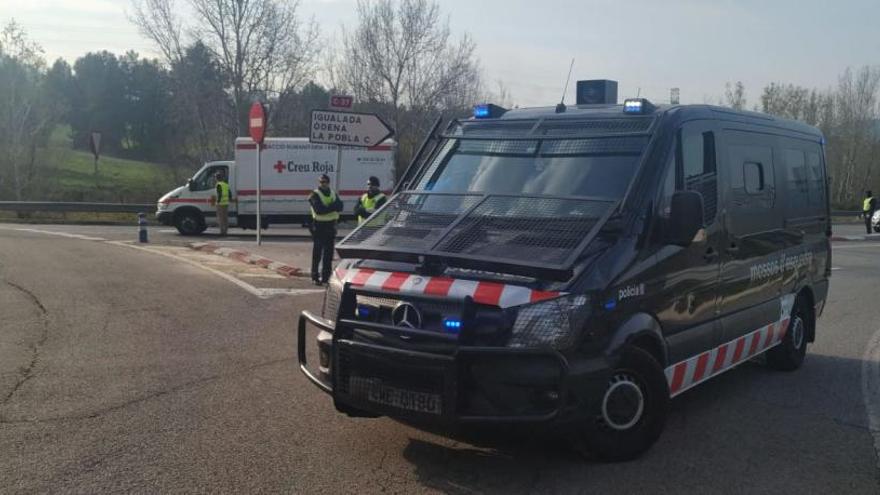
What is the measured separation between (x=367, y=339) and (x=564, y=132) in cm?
222

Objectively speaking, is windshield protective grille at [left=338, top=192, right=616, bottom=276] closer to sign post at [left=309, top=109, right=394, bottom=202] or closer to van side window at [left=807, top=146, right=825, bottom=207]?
van side window at [left=807, top=146, right=825, bottom=207]

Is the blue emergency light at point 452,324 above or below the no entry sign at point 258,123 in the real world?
below

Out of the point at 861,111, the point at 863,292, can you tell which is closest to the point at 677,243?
the point at 863,292

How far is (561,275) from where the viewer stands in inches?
179

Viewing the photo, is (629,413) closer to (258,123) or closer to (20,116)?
(258,123)

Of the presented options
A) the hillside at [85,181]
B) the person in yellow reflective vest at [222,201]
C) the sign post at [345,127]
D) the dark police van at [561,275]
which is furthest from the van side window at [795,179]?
the hillside at [85,181]

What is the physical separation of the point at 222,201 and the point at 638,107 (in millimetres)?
20826

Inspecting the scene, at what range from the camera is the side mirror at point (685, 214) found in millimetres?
5176

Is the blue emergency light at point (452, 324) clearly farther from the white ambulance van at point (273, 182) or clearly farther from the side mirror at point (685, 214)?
the white ambulance van at point (273, 182)

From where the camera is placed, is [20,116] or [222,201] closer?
[222,201]

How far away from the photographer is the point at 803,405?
22.0 feet

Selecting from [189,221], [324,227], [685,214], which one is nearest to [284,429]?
[685,214]

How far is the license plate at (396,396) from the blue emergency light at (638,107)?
2610mm

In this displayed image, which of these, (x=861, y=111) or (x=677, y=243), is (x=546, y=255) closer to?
(x=677, y=243)
